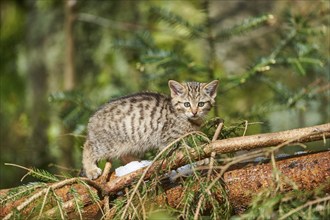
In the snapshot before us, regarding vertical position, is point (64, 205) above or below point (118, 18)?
below

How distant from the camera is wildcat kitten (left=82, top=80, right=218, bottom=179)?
181 inches

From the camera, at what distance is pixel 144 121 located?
4.73 metres

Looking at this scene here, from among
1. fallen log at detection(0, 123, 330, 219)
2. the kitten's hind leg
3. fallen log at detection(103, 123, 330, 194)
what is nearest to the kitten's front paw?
the kitten's hind leg

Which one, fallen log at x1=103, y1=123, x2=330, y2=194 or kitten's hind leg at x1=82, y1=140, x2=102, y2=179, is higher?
fallen log at x1=103, y1=123, x2=330, y2=194

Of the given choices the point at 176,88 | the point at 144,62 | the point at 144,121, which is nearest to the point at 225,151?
the point at 144,121

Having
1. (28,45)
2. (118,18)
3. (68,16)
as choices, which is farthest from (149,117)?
(28,45)

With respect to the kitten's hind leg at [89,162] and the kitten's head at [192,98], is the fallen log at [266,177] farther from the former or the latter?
the kitten's head at [192,98]

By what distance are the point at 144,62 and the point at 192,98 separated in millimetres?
826

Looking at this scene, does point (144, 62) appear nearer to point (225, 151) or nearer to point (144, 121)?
point (144, 121)

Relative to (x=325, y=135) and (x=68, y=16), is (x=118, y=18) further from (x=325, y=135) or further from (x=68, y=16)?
(x=325, y=135)

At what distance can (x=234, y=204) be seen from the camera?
357cm

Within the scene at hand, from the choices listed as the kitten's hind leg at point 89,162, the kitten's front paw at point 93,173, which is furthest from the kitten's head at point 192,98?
the kitten's front paw at point 93,173

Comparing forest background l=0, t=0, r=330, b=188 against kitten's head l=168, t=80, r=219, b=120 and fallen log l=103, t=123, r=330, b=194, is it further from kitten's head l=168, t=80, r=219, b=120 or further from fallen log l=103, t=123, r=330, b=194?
fallen log l=103, t=123, r=330, b=194

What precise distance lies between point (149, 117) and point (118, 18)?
3835mm
